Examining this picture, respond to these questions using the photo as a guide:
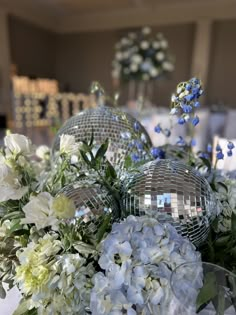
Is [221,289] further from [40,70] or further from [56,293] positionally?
[40,70]

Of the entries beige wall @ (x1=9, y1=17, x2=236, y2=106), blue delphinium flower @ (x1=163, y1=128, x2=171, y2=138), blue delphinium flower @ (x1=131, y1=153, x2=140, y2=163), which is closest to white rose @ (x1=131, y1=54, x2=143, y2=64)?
beige wall @ (x1=9, y1=17, x2=236, y2=106)

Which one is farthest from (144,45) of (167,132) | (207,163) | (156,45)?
(207,163)

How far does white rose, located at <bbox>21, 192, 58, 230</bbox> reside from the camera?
394 millimetres

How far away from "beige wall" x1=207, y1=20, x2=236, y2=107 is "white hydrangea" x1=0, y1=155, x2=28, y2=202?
5843 mm

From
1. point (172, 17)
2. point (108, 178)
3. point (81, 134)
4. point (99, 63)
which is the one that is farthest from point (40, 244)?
point (99, 63)

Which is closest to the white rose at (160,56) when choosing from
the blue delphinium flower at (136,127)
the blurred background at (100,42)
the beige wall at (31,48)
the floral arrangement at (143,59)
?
the floral arrangement at (143,59)

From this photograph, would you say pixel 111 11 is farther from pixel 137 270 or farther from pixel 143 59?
pixel 137 270

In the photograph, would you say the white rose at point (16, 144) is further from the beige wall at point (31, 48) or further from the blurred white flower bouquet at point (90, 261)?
the beige wall at point (31, 48)

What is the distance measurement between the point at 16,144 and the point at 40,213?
16 cm

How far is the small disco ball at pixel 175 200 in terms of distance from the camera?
439 millimetres

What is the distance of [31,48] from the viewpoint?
20.9ft

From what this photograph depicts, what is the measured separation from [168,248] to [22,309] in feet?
0.77

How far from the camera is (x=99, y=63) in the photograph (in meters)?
6.65

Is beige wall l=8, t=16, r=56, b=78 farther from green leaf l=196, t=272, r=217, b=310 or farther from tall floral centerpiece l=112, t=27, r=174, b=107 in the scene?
green leaf l=196, t=272, r=217, b=310
